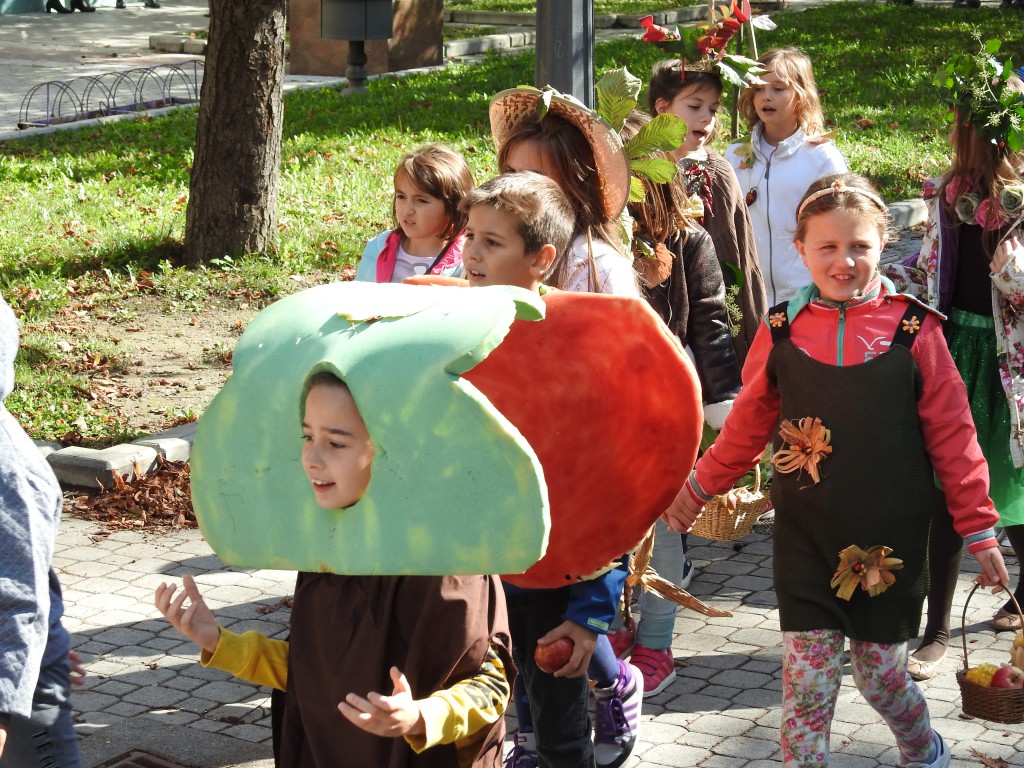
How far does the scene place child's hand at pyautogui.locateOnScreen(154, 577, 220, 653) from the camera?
8.91 feet

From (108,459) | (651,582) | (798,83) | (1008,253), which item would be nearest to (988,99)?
(1008,253)

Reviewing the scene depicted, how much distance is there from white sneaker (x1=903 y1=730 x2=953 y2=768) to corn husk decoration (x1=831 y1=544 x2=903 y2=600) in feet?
1.97

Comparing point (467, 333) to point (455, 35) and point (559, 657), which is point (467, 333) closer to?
point (559, 657)

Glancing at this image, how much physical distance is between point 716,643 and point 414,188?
204cm

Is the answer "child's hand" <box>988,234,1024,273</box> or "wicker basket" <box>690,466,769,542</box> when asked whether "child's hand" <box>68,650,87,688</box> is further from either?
"child's hand" <box>988,234,1024,273</box>

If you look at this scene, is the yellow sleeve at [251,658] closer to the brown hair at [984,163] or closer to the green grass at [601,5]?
the brown hair at [984,163]

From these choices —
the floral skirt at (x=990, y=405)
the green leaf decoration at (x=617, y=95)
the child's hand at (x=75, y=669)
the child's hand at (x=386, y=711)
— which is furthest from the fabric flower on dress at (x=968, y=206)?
the child's hand at (x=75, y=669)

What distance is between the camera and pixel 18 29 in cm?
2398

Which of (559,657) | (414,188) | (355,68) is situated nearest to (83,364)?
(414,188)

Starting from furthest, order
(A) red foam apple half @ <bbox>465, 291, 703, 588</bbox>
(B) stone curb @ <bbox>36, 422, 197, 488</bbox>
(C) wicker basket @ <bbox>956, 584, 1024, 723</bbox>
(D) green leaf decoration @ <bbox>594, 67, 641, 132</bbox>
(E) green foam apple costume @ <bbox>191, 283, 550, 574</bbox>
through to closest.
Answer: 1. (B) stone curb @ <bbox>36, 422, 197, 488</bbox>
2. (D) green leaf decoration @ <bbox>594, 67, 641, 132</bbox>
3. (C) wicker basket @ <bbox>956, 584, 1024, 723</bbox>
4. (A) red foam apple half @ <bbox>465, 291, 703, 588</bbox>
5. (E) green foam apple costume @ <bbox>191, 283, 550, 574</bbox>

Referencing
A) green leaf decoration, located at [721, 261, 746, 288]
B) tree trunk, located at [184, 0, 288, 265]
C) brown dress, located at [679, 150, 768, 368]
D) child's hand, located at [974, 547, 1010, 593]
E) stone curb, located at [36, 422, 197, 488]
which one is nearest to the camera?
child's hand, located at [974, 547, 1010, 593]

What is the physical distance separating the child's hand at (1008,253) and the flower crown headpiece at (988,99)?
300mm

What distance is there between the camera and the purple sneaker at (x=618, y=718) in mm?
4055

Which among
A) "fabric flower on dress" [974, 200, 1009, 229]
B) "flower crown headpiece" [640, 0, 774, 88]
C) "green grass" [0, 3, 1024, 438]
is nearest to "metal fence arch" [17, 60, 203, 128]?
"green grass" [0, 3, 1024, 438]
